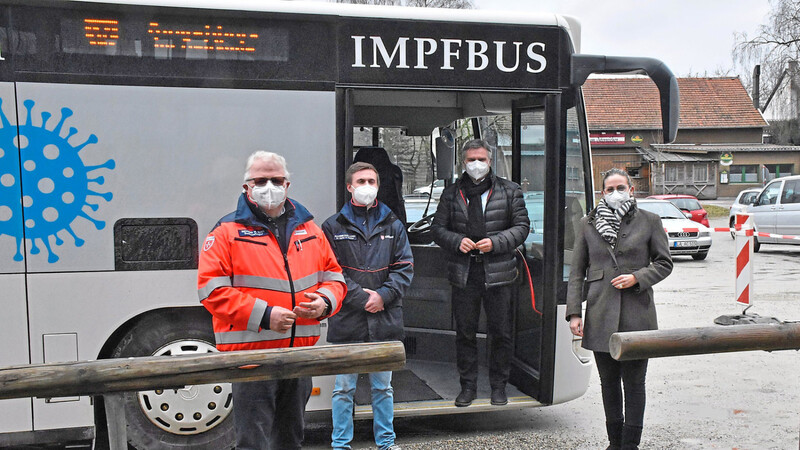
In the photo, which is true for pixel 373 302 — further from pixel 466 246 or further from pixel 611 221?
pixel 611 221

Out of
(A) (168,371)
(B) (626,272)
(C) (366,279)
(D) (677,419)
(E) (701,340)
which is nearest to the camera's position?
(A) (168,371)

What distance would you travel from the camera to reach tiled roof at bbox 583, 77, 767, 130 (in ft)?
164

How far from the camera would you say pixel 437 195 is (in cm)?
708

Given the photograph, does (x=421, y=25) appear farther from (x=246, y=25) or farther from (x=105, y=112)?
(x=105, y=112)

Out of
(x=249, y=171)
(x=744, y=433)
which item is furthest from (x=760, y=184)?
(x=249, y=171)

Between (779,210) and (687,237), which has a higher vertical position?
(779,210)

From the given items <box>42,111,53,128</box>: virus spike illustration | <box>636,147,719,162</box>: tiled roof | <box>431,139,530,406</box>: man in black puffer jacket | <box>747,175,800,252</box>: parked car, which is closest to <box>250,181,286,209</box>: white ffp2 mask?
<box>42,111,53,128</box>: virus spike illustration

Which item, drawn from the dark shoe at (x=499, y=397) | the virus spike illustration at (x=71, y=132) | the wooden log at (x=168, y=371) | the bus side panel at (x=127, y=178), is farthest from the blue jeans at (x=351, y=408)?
the virus spike illustration at (x=71, y=132)

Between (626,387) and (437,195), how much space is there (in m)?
3.10

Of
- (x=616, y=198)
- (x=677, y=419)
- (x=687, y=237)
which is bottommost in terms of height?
(x=677, y=419)

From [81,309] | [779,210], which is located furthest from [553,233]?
[779,210]

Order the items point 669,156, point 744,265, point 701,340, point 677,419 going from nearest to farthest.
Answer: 1. point 701,340
2. point 677,419
3. point 744,265
4. point 669,156

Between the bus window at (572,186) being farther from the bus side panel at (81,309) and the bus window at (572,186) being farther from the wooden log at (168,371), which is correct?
the bus side panel at (81,309)

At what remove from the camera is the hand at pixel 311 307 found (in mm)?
3418
